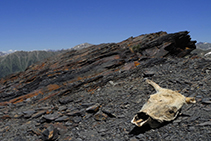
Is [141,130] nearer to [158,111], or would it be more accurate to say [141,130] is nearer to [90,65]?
[158,111]

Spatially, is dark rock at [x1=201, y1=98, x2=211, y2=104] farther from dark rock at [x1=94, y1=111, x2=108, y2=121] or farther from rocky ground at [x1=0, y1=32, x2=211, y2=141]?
dark rock at [x1=94, y1=111, x2=108, y2=121]

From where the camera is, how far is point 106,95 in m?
15.4

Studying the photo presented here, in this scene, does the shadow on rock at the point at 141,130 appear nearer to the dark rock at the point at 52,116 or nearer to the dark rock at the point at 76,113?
the dark rock at the point at 76,113

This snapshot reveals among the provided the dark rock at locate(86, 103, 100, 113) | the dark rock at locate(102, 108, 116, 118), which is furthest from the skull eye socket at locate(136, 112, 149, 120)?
the dark rock at locate(86, 103, 100, 113)

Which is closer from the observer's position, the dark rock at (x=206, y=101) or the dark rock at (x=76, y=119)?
the dark rock at (x=206, y=101)

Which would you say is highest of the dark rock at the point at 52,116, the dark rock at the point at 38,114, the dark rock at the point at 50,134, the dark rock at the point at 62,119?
the dark rock at the point at 38,114

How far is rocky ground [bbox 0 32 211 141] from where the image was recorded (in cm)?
937

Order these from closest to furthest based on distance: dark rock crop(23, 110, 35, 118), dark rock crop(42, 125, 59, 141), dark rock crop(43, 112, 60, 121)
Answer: dark rock crop(42, 125, 59, 141)
dark rock crop(43, 112, 60, 121)
dark rock crop(23, 110, 35, 118)

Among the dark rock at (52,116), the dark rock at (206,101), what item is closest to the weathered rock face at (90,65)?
the dark rock at (52,116)

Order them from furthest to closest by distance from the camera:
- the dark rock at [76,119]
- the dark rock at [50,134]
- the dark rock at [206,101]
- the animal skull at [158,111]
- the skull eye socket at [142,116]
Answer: the dark rock at [76,119]
the dark rock at [206,101]
the dark rock at [50,134]
the skull eye socket at [142,116]
the animal skull at [158,111]

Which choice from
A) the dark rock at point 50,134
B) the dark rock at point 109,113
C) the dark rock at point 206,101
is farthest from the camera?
the dark rock at point 109,113

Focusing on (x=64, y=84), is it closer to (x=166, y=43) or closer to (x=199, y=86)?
(x=199, y=86)

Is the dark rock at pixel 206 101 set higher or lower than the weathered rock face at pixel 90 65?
lower

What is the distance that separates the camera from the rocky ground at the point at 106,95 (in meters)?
9.37
